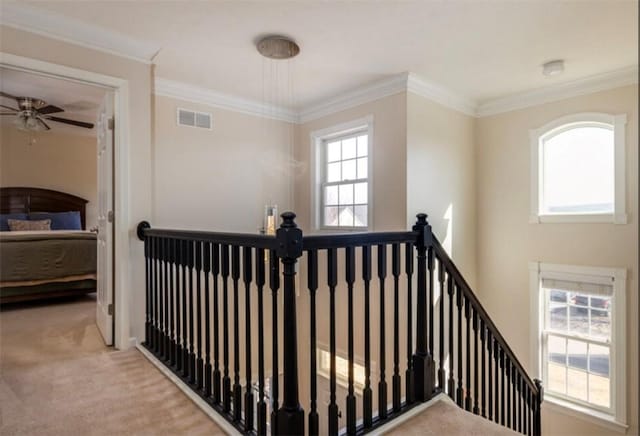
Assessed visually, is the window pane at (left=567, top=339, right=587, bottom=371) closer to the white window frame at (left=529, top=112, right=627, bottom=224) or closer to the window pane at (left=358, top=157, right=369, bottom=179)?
the white window frame at (left=529, top=112, right=627, bottom=224)

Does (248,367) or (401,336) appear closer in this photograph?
(248,367)

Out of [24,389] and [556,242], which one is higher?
[556,242]

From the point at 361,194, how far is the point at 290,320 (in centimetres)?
293

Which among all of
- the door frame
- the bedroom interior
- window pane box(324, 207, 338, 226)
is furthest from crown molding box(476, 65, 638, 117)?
the door frame

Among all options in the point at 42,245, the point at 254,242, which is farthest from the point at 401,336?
the point at 42,245

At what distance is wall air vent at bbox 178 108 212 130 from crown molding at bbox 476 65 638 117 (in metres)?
3.24

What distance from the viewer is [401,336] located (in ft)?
11.9

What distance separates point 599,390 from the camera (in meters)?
3.59

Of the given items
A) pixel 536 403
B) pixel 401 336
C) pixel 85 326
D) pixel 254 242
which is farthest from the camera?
pixel 401 336

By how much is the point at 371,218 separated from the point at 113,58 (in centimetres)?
273

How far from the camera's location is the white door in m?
2.72

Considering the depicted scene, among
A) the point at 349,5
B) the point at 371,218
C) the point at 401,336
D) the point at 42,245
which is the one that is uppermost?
the point at 349,5

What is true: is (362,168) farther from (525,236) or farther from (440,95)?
(525,236)

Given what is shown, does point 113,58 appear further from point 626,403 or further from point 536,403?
point 626,403
